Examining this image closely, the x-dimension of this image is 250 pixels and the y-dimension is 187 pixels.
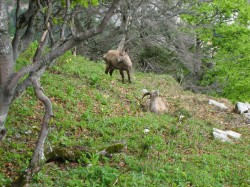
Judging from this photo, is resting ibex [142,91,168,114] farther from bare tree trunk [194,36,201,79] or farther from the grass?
bare tree trunk [194,36,201,79]

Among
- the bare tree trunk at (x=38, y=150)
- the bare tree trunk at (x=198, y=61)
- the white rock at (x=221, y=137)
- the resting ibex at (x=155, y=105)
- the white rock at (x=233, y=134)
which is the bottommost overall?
the bare tree trunk at (x=198, y=61)

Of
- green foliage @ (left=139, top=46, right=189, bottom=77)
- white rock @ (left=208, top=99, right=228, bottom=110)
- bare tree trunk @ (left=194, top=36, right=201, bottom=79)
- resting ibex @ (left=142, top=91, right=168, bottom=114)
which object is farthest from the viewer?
bare tree trunk @ (left=194, top=36, right=201, bottom=79)

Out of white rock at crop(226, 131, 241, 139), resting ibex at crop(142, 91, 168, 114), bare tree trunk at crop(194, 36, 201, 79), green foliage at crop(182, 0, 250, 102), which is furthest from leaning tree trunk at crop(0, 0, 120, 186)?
green foliage at crop(182, 0, 250, 102)

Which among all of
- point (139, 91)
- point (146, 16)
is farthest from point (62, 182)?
point (146, 16)

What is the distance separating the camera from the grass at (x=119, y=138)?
6066 millimetres

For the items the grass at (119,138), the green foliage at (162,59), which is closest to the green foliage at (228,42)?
the green foliage at (162,59)

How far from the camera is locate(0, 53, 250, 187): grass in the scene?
607 cm

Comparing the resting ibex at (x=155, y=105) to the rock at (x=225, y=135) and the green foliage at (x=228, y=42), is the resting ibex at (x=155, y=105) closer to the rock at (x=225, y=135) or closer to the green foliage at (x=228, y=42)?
the rock at (x=225, y=135)

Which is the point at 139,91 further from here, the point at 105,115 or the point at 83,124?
the point at 83,124

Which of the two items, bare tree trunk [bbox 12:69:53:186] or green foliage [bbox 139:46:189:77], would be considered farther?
green foliage [bbox 139:46:189:77]

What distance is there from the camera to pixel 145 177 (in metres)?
6.31

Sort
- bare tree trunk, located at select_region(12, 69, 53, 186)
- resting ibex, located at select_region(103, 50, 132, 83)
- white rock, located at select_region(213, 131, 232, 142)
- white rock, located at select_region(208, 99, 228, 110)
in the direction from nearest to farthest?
bare tree trunk, located at select_region(12, 69, 53, 186)
white rock, located at select_region(213, 131, 232, 142)
resting ibex, located at select_region(103, 50, 132, 83)
white rock, located at select_region(208, 99, 228, 110)

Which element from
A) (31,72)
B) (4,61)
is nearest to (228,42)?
(31,72)

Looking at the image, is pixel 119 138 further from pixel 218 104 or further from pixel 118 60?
pixel 218 104
